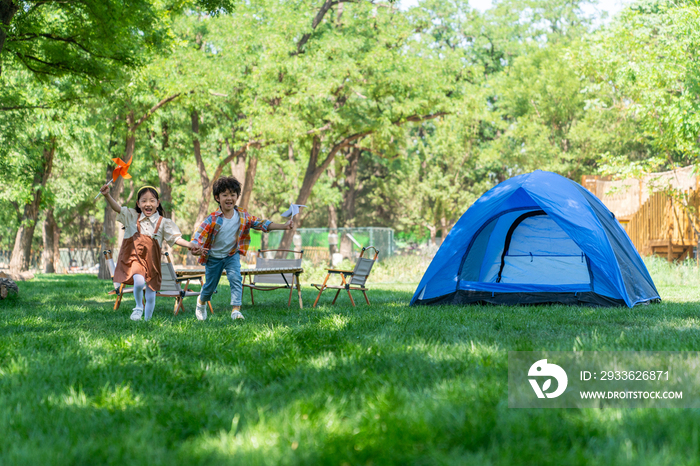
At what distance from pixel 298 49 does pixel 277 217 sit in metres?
22.2

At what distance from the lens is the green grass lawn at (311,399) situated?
239 centimetres

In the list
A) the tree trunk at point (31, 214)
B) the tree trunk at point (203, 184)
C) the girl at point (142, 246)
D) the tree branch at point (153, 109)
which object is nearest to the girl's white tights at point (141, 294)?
the girl at point (142, 246)

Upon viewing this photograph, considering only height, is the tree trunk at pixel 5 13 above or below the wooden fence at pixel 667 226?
above

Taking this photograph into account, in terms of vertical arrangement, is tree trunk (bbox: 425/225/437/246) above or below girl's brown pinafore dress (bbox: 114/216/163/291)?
above

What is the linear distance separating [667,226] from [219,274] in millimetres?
16739

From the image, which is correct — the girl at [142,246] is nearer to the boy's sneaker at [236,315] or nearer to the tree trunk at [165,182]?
the boy's sneaker at [236,315]

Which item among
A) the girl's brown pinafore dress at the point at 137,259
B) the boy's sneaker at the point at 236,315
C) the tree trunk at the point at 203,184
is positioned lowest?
the boy's sneaker at the point at 236,315

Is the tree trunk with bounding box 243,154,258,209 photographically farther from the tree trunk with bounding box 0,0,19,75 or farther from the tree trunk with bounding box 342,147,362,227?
the tree trunk with bounding box 0,0,19,75

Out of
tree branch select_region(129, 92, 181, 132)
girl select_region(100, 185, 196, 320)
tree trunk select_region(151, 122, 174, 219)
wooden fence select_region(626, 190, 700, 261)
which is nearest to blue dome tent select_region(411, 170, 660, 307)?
girl select_region(100, 185, 196, 320)

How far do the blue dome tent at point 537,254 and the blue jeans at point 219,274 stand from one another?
294 centimetres

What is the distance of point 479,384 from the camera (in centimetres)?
329

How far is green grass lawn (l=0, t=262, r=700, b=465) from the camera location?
2.39 m

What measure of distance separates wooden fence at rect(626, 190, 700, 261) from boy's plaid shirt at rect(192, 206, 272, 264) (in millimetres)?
14434

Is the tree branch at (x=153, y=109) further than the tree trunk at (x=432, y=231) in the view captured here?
No
